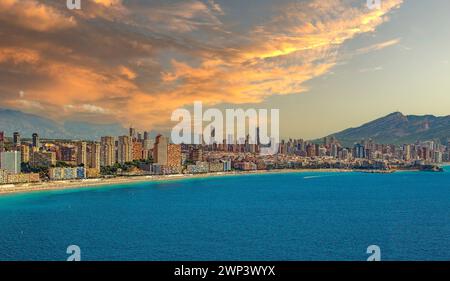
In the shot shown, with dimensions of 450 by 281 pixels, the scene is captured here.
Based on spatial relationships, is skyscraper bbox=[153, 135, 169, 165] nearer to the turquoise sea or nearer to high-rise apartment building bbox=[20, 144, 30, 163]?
high-rise apartment building bbox=[20, 144, 30, 163]

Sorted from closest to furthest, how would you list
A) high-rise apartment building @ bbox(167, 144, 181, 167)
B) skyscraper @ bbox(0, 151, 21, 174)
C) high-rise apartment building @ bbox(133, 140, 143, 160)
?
skyscraper @ bbox(0, 151, 21, 174), high-rise apartment building @ bbox(133, 140, 143, 160), high-rise apartment building @ bbox(167, 144, 181, 167)

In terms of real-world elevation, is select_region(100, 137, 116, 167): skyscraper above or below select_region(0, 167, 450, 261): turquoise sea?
Answer: above

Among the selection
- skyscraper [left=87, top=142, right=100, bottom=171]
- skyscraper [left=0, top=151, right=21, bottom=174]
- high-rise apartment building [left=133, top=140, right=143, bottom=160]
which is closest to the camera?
skyscraper [left=0, top=151, right=21, bottom=174]

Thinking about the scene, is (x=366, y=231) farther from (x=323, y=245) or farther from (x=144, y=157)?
(x=144, y=157)

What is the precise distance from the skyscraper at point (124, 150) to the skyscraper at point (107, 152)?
100 cm

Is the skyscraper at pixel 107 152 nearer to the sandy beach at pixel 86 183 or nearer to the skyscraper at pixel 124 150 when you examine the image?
the skyscraper at pixel 124 150

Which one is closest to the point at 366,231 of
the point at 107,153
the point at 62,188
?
the point at 62,188

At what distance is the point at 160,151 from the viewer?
5225cm

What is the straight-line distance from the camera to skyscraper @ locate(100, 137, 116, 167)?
151ft

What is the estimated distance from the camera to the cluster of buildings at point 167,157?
39.9 meters

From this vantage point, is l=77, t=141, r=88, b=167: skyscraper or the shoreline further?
l=77, t=141, r=88, b=167: skyscraper

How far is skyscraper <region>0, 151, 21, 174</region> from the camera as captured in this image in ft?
Answer: 117

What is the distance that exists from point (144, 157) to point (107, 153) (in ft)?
22.9

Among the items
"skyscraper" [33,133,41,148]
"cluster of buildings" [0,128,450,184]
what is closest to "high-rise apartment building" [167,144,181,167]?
"cluster of buildings" [0,128,450,184]
